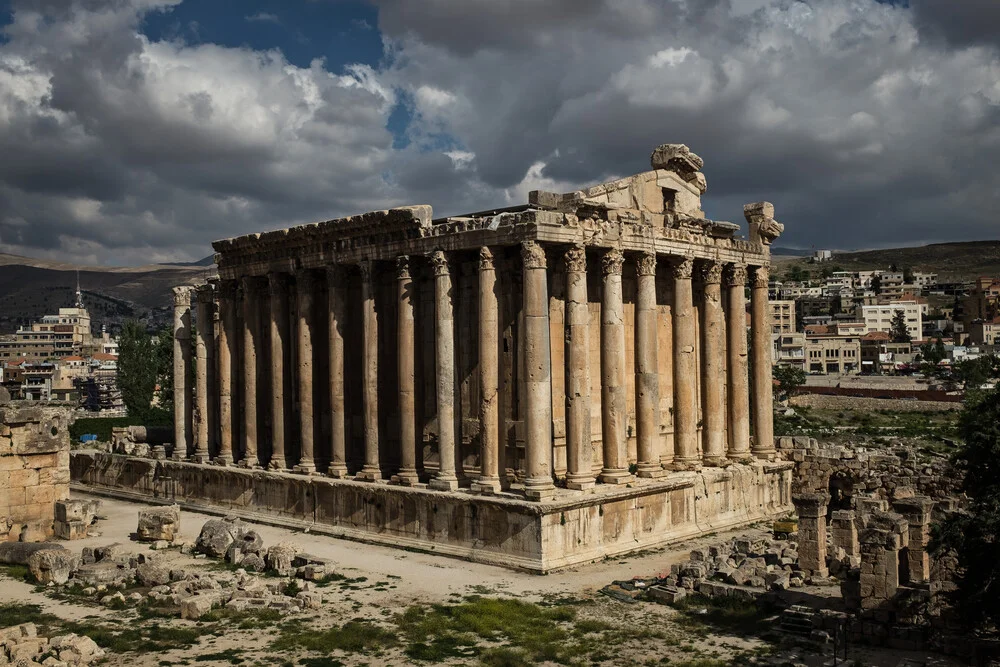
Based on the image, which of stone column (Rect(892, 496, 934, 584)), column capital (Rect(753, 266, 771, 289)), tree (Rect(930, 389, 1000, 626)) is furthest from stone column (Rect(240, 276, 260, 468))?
tree (Rect(930, 389, 1000, 626))

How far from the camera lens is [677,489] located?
1067 inches

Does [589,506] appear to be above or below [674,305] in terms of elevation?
below

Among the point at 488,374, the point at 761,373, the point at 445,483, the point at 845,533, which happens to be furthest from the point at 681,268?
the point at 445,483

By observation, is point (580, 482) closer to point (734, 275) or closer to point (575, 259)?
point (575, 259)

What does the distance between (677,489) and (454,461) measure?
6358 mm

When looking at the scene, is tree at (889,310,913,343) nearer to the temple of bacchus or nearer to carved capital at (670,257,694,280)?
the temple of bacchus

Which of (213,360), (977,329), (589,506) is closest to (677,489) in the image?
(589,506)

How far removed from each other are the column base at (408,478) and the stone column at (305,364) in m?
4.79

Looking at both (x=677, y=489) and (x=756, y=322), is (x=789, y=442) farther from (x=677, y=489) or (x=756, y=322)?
(x=677, y=489)

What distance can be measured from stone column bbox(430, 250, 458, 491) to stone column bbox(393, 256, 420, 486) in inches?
48.6

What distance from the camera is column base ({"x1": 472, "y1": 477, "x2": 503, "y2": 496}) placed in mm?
25031

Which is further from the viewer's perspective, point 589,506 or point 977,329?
point 977,329

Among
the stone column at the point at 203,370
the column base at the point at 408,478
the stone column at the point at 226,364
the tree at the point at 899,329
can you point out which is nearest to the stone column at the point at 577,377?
the column base at the point at 408,478

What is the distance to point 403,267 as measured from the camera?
91.2 feet
